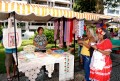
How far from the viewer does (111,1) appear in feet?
71.9

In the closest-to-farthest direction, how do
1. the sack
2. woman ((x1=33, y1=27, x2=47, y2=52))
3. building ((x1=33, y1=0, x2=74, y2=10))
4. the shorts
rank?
1. the sack
2. the shorts
3. woman ((x1=33, y1=27, x2=47, y2=52))
4. building ((x1=33, y1=0, x2=74, y2=10))

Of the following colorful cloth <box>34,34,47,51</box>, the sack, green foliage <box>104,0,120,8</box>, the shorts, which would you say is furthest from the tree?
the sack

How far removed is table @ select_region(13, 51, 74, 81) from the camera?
5.56 metres

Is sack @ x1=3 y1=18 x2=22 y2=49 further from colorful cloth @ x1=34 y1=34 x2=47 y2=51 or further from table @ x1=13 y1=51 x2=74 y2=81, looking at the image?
colorful cloth @ x1=34 y1=34 x2=47 y2=51

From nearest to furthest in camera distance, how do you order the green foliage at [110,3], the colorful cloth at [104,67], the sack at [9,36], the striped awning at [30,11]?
the colorful cloth at [104,67], the striped awning at [30,11], the sack at [9,36], the green foliage at [110,3]

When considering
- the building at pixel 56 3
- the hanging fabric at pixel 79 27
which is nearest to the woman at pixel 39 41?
the hanging fabric at pixel 79 27

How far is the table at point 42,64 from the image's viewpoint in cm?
556

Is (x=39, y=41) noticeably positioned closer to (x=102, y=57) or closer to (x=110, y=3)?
(x=102, y=57)

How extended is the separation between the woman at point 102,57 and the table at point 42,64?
4.76 ft

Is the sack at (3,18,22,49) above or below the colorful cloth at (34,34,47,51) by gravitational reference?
above

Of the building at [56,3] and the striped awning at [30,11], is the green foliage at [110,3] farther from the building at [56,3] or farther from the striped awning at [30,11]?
the building at [56,3]

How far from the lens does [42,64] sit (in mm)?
5816

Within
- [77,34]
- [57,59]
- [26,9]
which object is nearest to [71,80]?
[57,59]

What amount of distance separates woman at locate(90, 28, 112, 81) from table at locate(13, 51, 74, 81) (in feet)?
4.76
